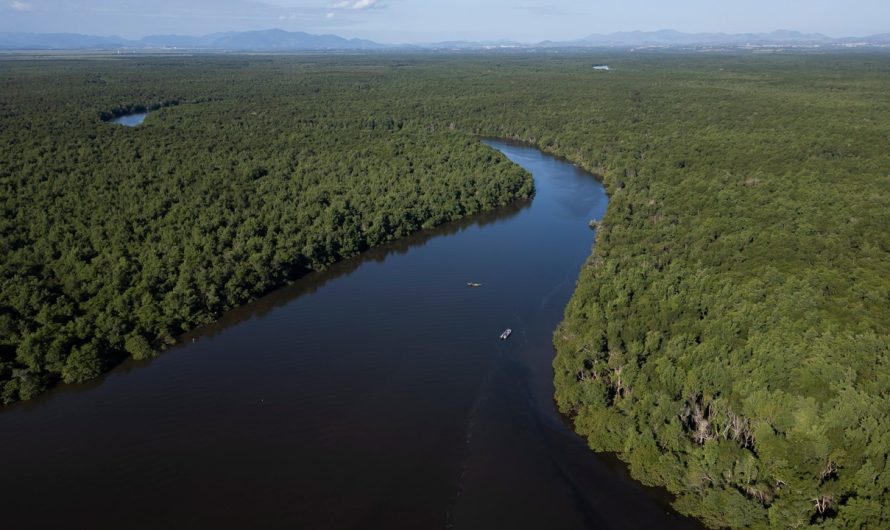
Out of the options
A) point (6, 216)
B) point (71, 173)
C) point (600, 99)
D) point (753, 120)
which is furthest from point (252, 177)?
point (600, 99)

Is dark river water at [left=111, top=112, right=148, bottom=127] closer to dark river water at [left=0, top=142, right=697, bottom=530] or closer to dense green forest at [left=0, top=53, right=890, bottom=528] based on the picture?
dense green forest at [left=0, top=53, right=890, bottom=528]

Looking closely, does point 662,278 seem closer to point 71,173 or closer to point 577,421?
point 577,421

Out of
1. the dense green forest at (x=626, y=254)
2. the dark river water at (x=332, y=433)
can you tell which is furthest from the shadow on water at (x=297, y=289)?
the dense green forest at (x=626, y=254)

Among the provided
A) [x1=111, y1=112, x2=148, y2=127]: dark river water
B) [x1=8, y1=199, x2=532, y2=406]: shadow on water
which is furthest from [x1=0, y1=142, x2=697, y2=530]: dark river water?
[x1=111, y1=112, x2=148, y2=127]: dark river water

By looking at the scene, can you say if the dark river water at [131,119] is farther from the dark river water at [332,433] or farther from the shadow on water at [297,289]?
the dark river water at [332,433]

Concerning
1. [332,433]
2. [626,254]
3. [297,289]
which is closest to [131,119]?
[297,289]

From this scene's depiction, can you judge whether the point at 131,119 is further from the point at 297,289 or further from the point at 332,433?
the point at 332,433
